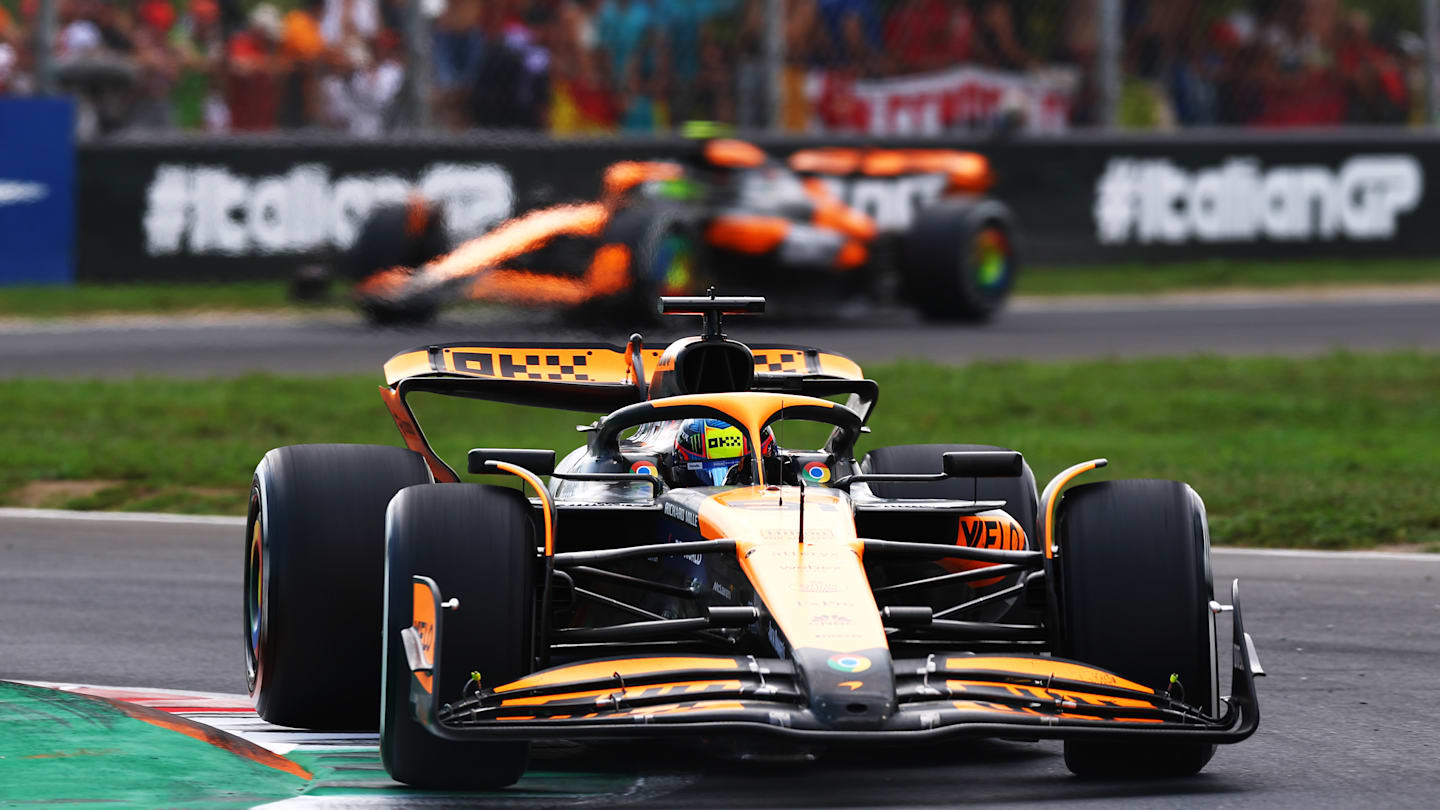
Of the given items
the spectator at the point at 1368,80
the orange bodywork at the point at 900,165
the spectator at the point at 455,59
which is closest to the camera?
the spectator at the point at 455,59

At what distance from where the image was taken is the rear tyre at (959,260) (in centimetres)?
1669

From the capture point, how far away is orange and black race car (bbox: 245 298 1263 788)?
4.48 metres

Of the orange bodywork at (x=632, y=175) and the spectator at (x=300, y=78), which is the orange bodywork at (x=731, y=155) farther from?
the spectator at (x=300, y=78)

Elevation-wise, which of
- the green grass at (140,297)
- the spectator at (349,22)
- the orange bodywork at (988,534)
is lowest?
the orange bodywork at (988,534)

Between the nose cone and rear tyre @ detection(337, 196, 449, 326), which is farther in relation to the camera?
rear tyre @ detection(337, 196, 449, 326)

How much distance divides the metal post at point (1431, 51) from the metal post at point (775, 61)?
18.4 ft

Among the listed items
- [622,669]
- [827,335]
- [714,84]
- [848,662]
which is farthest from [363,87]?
[848,662]

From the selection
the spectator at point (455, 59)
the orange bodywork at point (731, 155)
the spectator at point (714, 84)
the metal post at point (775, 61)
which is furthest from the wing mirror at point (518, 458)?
the metal post at point (775, 61)

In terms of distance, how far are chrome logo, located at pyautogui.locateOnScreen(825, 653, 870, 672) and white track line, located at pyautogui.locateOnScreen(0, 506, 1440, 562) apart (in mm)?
4579

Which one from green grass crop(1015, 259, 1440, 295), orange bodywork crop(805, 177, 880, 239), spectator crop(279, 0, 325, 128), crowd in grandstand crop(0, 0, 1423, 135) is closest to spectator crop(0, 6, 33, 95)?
crowd in grandstand crop(0, 0, 1423, 135)

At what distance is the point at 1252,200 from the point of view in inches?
755

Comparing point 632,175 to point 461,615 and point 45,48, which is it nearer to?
point 45,48

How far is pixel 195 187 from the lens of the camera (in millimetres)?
16938

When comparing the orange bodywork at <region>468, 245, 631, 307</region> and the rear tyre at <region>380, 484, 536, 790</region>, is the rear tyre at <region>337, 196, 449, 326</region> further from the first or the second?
the rear tyre at <region>380, 484, 536, 790</region>
